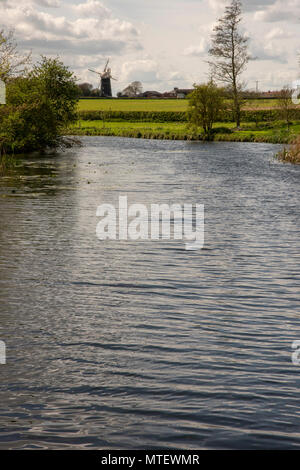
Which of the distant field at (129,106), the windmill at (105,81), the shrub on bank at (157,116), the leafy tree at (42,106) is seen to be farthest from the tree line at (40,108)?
the windmill at (105,81)

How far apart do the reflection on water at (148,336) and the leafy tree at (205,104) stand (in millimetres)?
51648

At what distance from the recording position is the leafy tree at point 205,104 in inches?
2721

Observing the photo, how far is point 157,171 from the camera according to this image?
115ft

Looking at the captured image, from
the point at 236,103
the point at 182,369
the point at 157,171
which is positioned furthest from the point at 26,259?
the point at 236,103

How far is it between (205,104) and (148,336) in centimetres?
6284

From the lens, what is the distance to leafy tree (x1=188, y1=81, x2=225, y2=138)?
227ft

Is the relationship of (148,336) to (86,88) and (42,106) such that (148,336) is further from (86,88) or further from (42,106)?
(86,88)

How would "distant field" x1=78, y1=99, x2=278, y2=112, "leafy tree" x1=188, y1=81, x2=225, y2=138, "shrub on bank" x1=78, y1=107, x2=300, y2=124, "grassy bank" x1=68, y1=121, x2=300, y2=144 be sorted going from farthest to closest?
1. "distant field" x1=78, y1=99, x2=278, y2=112
2. "shrub on bank" x1=78, y1=107, x2=300, y2=124
3. "leafy tree" x1=188, y1=81, x2=225, y2=138
4. "grassy bank" x1=68, y1=121, x2=300, y2=144

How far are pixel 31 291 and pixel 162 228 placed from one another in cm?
692

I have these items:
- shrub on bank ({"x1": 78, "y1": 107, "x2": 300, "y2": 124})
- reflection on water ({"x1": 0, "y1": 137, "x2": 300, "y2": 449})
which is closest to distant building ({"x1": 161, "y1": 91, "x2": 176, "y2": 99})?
shrub on bank ({"x1": 78, "y1": 107, "x2": 300, "y2": 124})

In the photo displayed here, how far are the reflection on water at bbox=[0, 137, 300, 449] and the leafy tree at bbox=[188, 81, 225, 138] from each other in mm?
51648

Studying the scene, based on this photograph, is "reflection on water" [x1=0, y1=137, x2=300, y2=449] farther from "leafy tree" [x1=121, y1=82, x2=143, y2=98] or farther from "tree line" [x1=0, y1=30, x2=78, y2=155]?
"leafy tree" [x1=121, y1=82, x2=143, y2=98]

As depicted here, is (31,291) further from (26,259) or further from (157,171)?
(157,171)

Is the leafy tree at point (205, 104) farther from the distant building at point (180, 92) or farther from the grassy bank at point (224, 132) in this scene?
the distant building at point (180, 92)
